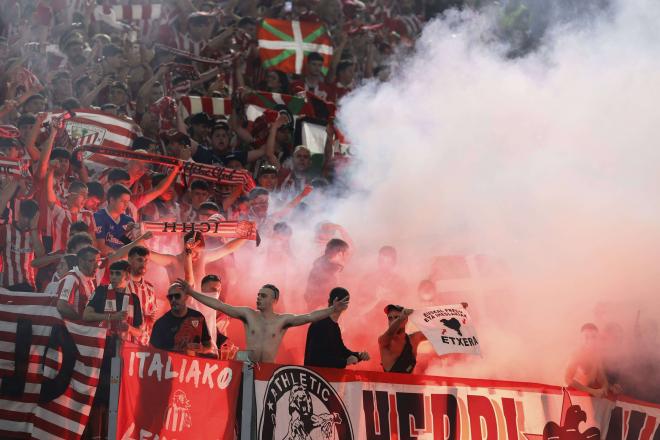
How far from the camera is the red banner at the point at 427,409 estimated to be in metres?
6.36

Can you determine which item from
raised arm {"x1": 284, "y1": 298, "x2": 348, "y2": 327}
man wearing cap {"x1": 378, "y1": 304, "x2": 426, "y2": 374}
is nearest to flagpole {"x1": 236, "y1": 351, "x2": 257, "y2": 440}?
raised arm {"x1": 284, "y1": 298, "x2": 348, "y2": 327}

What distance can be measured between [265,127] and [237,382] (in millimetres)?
4835

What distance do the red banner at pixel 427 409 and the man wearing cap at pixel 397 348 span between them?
65 centimetres

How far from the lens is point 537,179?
10250 millimetres

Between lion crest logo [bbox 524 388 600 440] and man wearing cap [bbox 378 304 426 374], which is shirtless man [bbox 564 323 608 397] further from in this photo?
man wearing cap [bbox 378 304 426 374]

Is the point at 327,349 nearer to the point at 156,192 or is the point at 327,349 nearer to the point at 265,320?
the point at 265,320

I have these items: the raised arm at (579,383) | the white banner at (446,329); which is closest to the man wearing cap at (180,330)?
the white banner at (446,329)

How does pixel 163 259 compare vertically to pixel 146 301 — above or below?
above

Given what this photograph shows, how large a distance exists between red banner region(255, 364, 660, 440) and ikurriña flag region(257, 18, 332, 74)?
5891 mm

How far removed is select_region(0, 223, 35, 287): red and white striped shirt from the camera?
751 centimetres

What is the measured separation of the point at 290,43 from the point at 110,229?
5052 mm

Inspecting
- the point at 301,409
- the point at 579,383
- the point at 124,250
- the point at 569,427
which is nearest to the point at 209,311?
the point at 124,250

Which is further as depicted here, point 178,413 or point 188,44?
point 188,44

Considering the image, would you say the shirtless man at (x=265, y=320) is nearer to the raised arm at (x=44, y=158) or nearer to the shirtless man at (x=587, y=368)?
the raised arm at (x=44, y=158)
